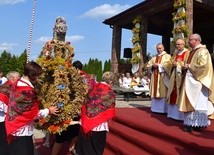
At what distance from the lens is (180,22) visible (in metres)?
12.6

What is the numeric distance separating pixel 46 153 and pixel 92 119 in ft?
5.96

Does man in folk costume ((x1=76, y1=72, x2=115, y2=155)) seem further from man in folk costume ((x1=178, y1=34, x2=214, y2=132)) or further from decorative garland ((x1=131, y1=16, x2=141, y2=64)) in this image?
decorative garland ((x1=131, y1=16, x2=141, y2=64))

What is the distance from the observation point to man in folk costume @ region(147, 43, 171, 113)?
7375 mm

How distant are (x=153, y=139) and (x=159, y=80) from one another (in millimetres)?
2398

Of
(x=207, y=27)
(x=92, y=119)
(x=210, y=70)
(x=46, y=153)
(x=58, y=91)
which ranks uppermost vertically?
(x=207, y=27)

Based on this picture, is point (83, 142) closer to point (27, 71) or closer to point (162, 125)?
point (27, 71)

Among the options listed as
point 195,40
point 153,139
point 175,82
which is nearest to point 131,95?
point 175,82

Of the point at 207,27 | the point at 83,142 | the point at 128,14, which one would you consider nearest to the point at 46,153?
the point at 83,142

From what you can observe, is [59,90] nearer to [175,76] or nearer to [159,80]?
[175,76]

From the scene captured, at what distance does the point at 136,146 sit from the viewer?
18.1 feet

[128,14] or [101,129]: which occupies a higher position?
[128,14]

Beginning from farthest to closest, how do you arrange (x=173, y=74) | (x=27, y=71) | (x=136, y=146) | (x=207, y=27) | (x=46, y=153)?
(x=207, y=27) < (x=173, y=74) < (x=46, y=153) < (x=136, y=146) < (x=27, y=71)

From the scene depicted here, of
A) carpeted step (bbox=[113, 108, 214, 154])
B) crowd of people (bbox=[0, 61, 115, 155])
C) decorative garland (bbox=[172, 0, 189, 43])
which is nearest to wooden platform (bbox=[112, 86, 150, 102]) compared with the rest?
decorative garland (bbox=[172, 0, 189, 43])

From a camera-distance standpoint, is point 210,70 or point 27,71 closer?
point 27,71
